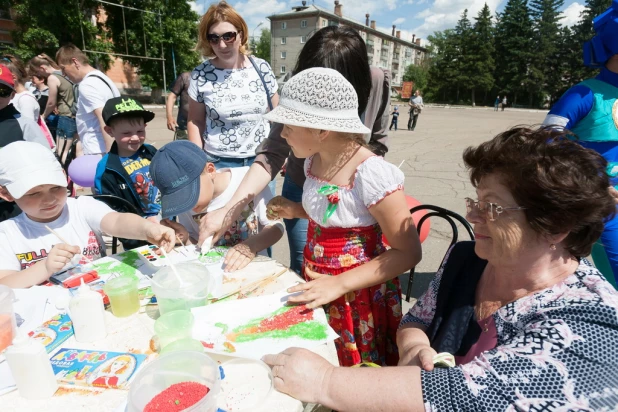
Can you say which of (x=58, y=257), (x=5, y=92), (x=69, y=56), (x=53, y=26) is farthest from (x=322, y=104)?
(x=53, y=26)

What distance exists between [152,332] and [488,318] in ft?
3.94

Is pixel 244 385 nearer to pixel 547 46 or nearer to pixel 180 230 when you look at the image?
pixel 180 230

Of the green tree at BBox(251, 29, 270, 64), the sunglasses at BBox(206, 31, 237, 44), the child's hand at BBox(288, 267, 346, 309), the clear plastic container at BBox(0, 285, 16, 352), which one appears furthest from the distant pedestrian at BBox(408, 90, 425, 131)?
the green tree at BBox(251, 29, 270, 64)

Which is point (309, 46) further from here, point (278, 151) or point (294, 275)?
point (294, 275)

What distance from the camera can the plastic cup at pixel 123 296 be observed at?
56.2 inches

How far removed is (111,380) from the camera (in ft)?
3.64

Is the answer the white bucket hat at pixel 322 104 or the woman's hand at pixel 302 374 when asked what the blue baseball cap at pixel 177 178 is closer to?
the white bucket hat at pixel 322 104

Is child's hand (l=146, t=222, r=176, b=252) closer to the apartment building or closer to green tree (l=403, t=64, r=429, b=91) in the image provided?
the apartment building

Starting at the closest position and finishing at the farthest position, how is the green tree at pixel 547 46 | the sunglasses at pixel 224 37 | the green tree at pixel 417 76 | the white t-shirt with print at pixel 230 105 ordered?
1. the sunglasses at pixel 224 37
2. the white t-shirt with print at pixel 230 105
3. the green tree at pixel 547 46
4. the green tree at pixel 417 76

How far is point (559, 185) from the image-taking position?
103 centimetres

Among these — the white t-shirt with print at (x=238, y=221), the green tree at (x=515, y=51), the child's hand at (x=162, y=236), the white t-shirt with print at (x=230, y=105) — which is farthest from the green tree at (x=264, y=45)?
the child's hand at (x=162, y=236)

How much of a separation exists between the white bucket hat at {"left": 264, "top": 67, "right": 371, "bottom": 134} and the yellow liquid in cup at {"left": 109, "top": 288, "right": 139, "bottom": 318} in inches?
35.9

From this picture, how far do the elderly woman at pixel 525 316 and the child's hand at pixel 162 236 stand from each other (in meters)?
0.95

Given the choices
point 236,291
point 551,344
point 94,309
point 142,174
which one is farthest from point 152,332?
point 142,174
